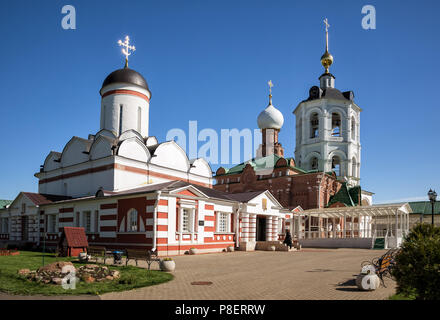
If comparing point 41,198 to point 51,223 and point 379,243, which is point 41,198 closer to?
point 51,223

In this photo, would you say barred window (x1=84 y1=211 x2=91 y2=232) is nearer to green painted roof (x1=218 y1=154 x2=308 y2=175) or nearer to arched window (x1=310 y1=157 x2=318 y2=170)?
green painted roof (x1=218 y1=154 x2=308 y2=175)

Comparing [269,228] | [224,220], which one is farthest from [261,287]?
[269,228]

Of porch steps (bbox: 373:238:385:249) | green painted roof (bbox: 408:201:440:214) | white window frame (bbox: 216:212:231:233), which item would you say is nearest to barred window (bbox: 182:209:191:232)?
white window frame (bbox: 216:212:231:233)

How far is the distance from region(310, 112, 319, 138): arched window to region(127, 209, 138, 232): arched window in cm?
3970

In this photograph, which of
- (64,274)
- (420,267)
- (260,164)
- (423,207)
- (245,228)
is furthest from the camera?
(423,207)

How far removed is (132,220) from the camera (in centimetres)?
2512

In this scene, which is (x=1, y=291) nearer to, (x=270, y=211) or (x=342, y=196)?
(x=270, y=211)

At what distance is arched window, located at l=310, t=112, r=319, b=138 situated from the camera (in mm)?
58181

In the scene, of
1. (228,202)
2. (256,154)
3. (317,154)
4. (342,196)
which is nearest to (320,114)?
(317,154)

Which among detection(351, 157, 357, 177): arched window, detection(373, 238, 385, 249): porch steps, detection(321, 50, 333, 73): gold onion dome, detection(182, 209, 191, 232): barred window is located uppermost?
detection(321, 50, 333, 73): gold onion dome

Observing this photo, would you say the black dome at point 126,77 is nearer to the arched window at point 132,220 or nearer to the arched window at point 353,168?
the arched window at point 132,220

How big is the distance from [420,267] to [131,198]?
771 inches

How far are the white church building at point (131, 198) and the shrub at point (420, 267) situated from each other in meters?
16.5

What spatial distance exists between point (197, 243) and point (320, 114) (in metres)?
36.9
